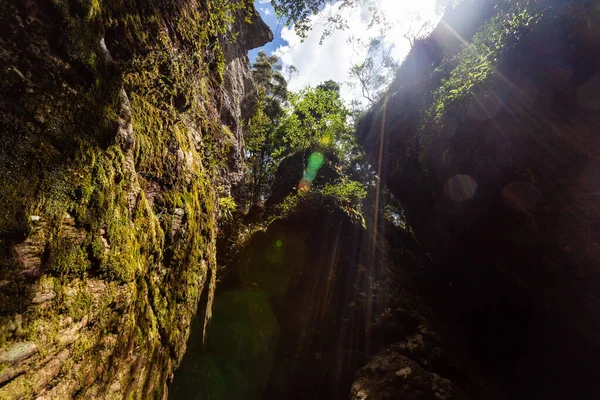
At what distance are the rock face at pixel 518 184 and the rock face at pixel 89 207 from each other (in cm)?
563

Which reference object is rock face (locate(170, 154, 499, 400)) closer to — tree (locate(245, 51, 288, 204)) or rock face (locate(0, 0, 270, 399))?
→ rock face (locate(0, 0, 270, 399))

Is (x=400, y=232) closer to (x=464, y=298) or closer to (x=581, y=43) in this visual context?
(x=464, y=298)

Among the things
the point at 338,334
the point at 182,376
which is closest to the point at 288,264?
the point at 338,334

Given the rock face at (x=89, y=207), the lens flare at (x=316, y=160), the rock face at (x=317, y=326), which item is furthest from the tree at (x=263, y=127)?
the rock face at (x=89, y=207)

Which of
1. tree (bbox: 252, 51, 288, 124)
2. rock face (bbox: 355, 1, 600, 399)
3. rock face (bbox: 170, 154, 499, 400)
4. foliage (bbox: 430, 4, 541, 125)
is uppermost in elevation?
tree (bbox: 252, 51, 288, 124)

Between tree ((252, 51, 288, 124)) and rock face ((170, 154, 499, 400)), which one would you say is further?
tree ((252, 51, 288, 124))

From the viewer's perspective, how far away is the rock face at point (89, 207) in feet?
5.03

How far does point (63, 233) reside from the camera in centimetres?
181

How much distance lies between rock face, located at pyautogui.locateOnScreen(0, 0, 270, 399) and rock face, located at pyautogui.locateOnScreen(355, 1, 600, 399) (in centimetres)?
563

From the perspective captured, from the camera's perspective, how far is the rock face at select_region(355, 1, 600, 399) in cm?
622

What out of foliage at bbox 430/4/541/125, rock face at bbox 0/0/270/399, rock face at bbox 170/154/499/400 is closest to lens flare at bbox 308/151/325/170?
rock face at bbox 170/154/499/400

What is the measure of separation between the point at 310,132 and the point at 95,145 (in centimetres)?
1448

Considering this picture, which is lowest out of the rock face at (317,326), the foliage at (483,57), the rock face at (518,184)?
the rock face at (317,326)

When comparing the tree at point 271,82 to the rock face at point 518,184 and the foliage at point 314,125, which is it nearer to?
the foliage at point 314,125
